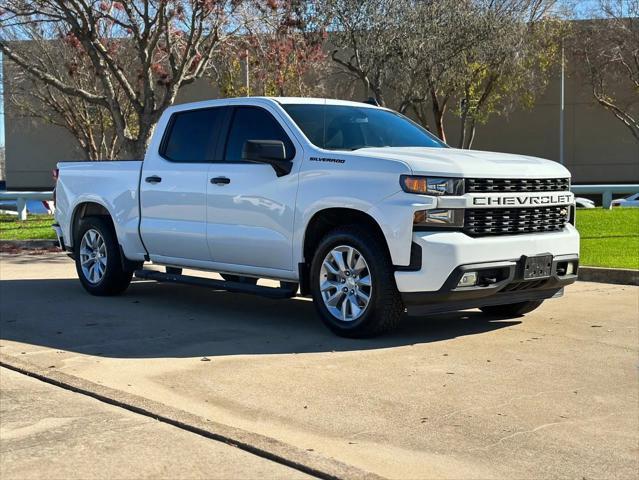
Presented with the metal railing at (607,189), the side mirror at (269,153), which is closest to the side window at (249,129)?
the side mirror at (269,153)

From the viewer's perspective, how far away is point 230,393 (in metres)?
5.50

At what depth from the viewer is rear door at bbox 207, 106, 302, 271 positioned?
24.6 feet

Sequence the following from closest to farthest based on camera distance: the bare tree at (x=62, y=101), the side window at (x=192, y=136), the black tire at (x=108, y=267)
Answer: the side window at (x=192, y=136)
the black tire at (x=108, y=267)
the bare tree at (x=62, y=101)

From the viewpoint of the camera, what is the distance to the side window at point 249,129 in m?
7.84

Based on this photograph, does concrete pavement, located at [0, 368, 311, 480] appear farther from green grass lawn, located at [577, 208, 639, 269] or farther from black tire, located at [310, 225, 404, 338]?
green grass lawn, located at [577, 208, 639, 269]

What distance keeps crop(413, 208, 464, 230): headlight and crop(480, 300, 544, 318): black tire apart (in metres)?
1.86

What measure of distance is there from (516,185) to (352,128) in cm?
170

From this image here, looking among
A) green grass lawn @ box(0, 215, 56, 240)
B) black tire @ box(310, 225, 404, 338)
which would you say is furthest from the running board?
green grass lawn @ box(0, 215, 56, 240)

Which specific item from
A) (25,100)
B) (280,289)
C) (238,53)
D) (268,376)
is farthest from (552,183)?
(25,100)

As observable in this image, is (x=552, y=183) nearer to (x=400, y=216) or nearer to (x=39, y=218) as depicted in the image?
(x=400, y=216)

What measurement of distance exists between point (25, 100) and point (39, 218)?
40.4 ft

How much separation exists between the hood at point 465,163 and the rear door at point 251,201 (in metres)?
0.85

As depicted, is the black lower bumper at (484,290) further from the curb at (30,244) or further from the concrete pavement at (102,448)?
the curb at (30,244)

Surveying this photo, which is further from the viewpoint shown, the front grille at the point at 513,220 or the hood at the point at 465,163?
the front grille at the point at 513,220
